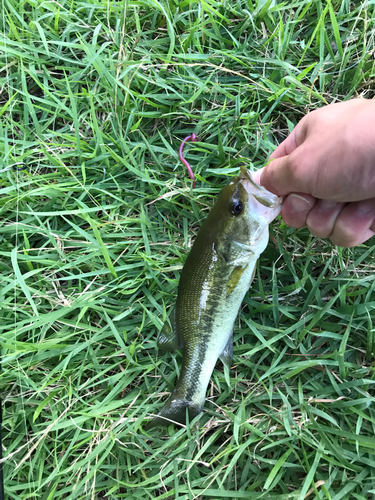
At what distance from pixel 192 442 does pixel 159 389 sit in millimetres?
390

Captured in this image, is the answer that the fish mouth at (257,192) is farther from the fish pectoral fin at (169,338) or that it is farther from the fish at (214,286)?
the fish pectoral fin at (169,338)

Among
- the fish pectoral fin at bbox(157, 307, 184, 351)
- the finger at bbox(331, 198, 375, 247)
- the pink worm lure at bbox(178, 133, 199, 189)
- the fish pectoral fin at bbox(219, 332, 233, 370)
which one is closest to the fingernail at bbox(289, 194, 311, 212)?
the finger at bbox(331, 198, 375, 247)

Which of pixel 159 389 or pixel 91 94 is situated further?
pixel 91 94

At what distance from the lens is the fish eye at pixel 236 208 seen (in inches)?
67.1

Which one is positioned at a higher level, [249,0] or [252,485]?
[249,0]

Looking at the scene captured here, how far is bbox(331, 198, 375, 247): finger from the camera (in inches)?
64.3

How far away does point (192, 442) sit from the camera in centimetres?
194

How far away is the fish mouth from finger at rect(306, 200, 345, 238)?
8.9 inches

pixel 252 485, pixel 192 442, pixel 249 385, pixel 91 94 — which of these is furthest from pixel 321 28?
pixel 252 485

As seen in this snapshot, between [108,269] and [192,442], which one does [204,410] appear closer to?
[192,442]

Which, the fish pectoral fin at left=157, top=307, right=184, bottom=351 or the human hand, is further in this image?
the fish pectoral fin at left=157, top=307, right=184, bottom=351

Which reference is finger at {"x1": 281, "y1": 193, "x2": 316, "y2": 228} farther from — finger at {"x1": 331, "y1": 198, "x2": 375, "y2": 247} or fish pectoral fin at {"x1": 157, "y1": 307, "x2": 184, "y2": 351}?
fish pectoral fin at {"x1": 157, "y1": 307, "x2": 184, "y2": 351}

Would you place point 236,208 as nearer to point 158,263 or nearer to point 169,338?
point 158,263

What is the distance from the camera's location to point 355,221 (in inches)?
64.9
